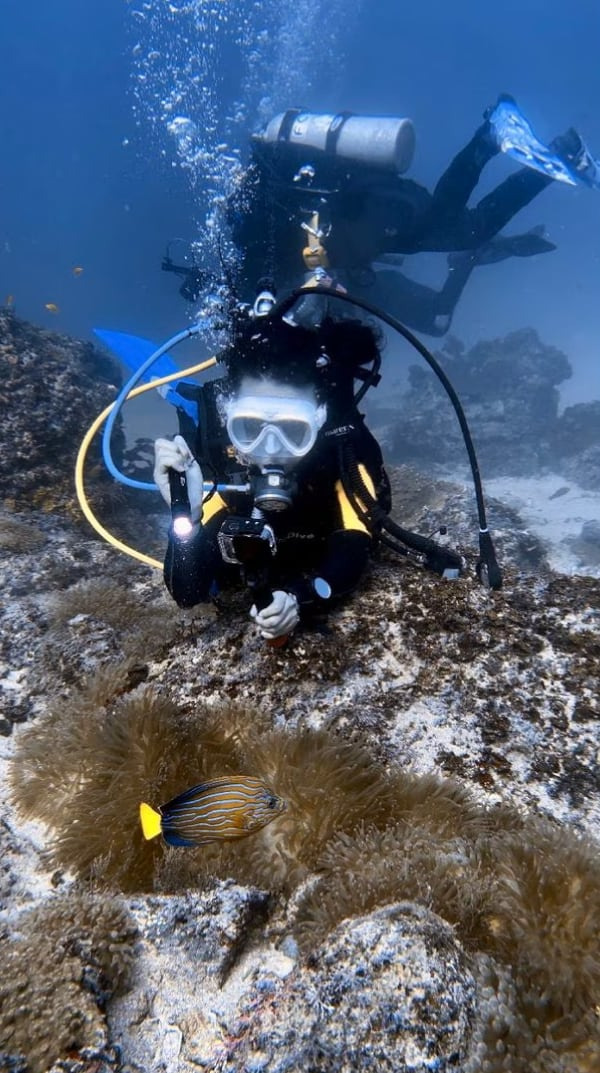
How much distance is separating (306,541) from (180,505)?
3.02ft

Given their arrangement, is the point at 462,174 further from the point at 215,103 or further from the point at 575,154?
the point at 215,103

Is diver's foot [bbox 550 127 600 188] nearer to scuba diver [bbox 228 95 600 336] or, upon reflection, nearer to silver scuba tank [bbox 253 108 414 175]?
scuba diver [bbox 228 95 600 336]

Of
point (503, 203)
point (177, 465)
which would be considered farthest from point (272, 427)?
point (503, 203)

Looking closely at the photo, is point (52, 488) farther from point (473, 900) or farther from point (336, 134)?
point (336, 134)

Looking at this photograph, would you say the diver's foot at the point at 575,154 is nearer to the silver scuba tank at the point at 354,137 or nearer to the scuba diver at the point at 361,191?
the scuba diver at the point at 361,191

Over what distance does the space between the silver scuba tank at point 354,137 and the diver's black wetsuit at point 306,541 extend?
648 cm

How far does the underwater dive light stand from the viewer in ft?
8.46

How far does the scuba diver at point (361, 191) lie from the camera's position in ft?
25.1

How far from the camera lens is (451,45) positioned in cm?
5162

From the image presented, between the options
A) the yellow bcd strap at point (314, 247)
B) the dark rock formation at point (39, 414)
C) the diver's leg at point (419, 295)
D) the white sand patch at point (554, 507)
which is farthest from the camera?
the diver's leg at point (419, 295)

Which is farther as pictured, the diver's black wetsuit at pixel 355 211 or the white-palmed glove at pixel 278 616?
the diver's black wetsuit at pixel 355 211

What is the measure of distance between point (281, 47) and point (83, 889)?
2518 inches

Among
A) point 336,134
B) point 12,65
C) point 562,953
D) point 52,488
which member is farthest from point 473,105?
point 562,953

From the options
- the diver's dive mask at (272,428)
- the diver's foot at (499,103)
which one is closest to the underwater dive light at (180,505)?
the diver's dive mask at (272,428)
